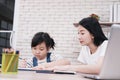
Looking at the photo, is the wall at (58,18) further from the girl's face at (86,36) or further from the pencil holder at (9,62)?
the pencil holder at (9,62)

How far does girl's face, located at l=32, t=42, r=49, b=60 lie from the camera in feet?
7.93

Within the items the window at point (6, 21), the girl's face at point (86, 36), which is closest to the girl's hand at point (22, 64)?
the girl's face at point (86, 36)

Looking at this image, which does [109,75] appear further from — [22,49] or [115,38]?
[22,49]

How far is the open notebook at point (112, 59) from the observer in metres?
0.94

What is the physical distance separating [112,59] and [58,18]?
3.49 metres

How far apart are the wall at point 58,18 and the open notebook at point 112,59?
3.23 metres

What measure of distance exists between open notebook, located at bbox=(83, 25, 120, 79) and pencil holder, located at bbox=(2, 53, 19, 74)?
0.58m

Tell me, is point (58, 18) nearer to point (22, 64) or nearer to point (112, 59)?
point (22, 64)

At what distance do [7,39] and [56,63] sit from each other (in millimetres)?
2731

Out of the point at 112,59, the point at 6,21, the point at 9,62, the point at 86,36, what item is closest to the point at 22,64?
the point at 86,36

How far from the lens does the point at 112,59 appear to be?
0.99m

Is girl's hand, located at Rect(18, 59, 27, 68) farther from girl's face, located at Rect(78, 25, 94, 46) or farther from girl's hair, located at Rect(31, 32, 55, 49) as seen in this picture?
girl's face, located at Rect(78, 25, 94, 46)

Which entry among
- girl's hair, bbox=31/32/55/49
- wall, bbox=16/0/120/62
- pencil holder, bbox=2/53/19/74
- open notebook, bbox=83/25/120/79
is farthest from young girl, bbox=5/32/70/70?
wall, bbox=16/0/120/62

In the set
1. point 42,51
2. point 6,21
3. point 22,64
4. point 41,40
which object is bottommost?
point 22,64
